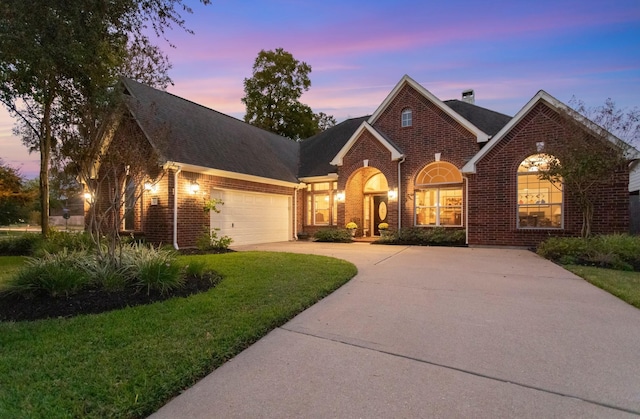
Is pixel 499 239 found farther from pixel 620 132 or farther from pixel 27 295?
pixel 27 295

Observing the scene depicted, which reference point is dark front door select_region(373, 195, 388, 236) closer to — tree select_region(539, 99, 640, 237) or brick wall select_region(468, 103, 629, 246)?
brick wall select_region(468, 103, 629, 246)

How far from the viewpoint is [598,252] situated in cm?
800

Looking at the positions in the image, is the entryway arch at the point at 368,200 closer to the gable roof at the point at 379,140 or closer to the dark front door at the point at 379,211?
the dark front door at the point at 379,211

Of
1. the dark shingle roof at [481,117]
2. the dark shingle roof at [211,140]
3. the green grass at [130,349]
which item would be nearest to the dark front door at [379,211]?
the dark shingle roof at [211,140]

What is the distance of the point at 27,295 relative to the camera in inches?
184

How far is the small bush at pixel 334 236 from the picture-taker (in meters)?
14.5

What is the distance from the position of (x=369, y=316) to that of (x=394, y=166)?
36.4 feet

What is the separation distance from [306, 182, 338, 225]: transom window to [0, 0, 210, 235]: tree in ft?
33.5

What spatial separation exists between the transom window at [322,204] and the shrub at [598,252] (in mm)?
9101

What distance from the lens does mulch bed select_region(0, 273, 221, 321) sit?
13.6 feet

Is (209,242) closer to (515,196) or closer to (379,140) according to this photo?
(379,140)

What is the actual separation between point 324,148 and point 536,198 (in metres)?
10.6

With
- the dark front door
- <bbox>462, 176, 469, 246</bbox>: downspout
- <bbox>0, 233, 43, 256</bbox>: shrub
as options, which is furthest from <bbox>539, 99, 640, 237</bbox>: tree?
<bbox>0, 233, 43, 256</bbox>: shrub

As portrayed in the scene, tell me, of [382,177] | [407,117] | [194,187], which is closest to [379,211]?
[382,177]
